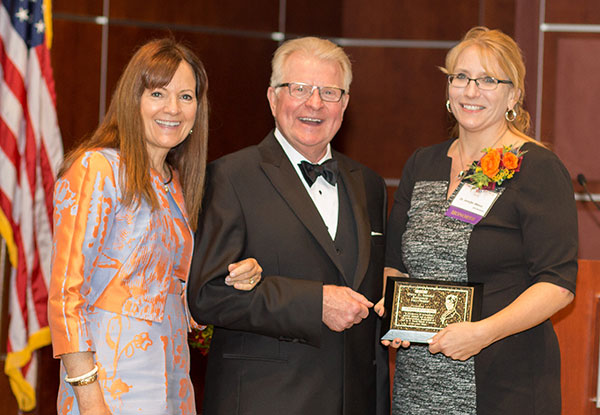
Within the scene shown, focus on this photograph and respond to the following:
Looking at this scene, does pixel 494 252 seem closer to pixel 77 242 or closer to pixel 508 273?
pixel 508 273

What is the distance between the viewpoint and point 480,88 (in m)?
2.56

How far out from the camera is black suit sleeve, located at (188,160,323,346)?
2277mm

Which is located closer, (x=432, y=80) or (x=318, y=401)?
(x=318, y=401)

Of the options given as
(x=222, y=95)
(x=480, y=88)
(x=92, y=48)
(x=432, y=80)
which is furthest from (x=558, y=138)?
(x=92, y=48)

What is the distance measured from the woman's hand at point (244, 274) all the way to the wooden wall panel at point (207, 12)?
338 cm

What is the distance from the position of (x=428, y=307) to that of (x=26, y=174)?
9.57ft

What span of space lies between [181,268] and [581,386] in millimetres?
1730

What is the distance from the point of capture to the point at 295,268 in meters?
2.40

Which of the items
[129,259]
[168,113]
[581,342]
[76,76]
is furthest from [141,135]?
[76,76]

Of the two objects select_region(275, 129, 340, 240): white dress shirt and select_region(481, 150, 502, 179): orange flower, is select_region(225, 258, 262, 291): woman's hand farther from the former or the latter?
select_region(481, 150, 502, 179): orange flower

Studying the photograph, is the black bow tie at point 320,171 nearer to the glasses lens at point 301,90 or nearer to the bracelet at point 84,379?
the glasses lens at point 301,90

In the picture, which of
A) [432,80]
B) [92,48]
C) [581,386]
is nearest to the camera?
[581,386]

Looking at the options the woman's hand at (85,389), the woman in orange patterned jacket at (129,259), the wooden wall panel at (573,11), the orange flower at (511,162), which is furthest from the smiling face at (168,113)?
the wooden wall panel at (573,11)

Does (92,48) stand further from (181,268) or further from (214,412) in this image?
(214,412)
